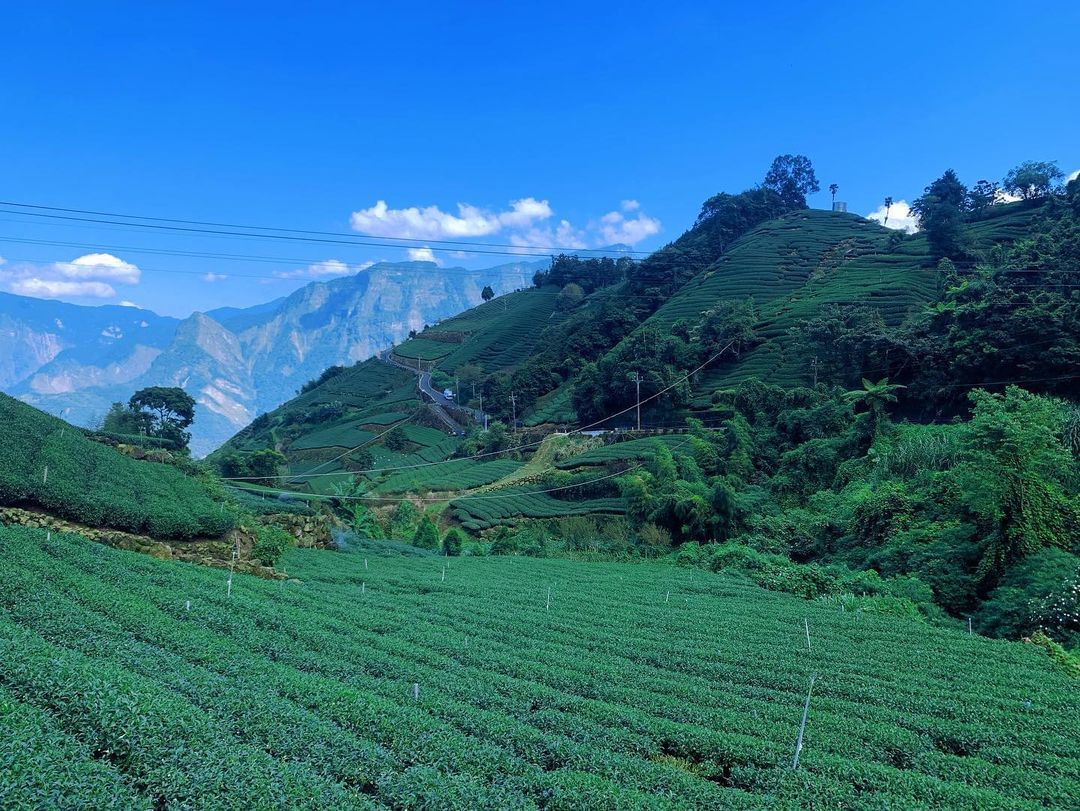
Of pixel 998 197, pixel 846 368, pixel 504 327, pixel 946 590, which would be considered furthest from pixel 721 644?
pixel 504 327

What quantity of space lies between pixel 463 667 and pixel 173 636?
4.51 m

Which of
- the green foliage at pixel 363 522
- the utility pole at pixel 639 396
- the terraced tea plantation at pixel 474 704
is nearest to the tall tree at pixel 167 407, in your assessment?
the green foliage at pixel 363 522

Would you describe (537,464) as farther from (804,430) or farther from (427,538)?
(804,430)

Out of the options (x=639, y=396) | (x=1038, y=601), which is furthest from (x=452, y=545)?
(x=1038, y=601)

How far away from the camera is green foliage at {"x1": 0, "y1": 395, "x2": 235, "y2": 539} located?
48.9ft

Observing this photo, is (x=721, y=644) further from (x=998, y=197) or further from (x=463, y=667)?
(x=998, y=197)

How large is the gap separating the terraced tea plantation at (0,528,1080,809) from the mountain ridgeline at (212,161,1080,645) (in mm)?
5951

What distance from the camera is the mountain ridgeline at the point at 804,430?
696 inches

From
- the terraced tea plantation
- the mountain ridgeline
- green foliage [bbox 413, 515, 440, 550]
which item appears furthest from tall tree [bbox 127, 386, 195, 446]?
the terraced tea plantation

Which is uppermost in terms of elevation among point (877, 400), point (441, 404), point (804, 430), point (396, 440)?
point (441, 404)

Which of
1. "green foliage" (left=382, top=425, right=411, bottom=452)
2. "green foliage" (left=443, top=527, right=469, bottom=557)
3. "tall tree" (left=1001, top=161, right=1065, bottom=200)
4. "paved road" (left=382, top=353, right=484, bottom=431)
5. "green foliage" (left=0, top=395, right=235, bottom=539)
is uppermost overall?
"tall tree" (left=1001, top=161, right=1065, bottom=200)

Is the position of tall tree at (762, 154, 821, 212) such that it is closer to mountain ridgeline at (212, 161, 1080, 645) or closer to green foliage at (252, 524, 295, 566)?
mountain ridgeline at (212, 161, 1080, 645)

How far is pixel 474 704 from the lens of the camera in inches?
345

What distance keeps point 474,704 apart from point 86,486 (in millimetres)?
13283
